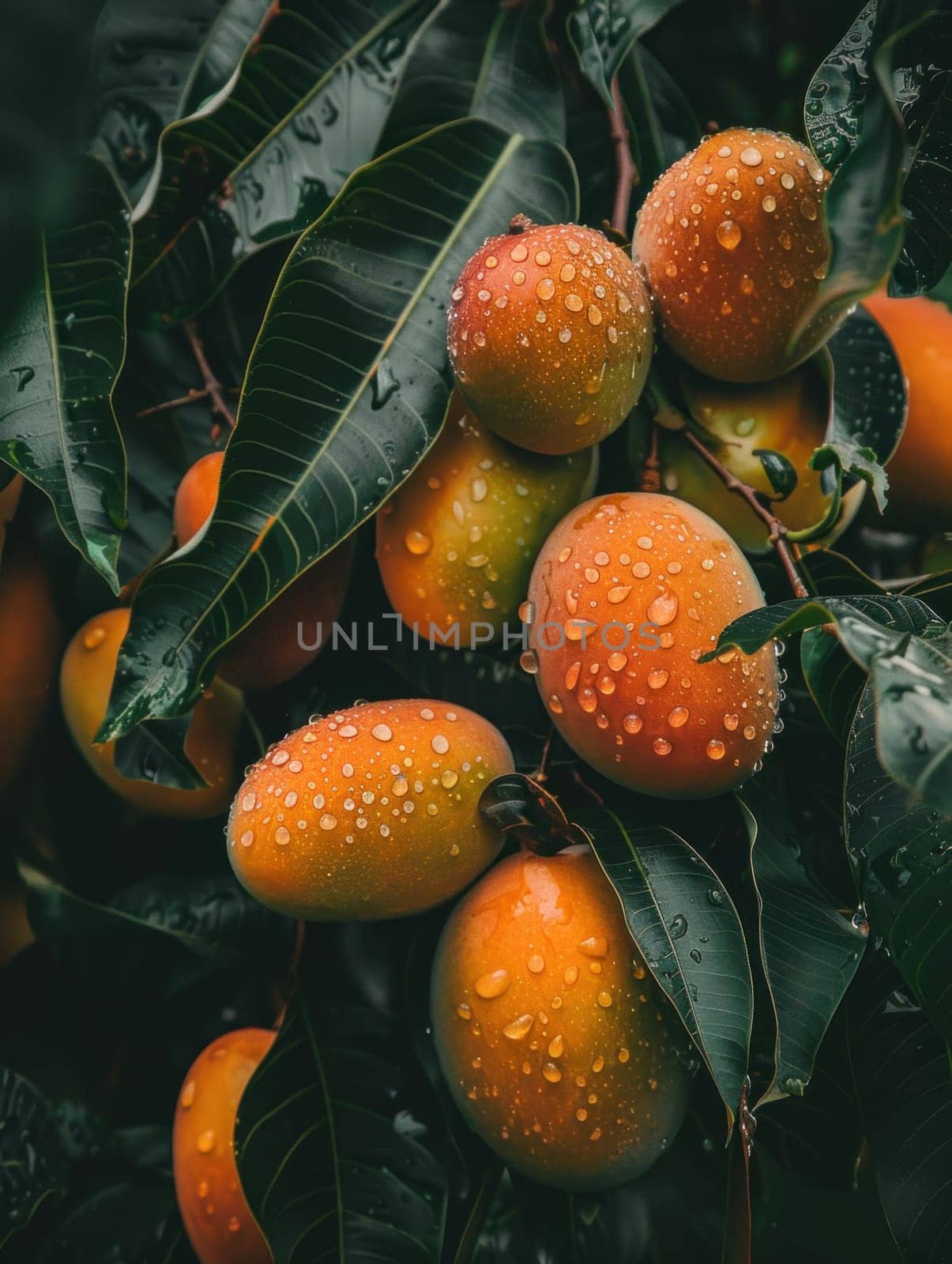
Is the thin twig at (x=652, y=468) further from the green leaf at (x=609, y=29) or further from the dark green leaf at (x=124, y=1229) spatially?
the dark green leaf at (x=124, y=1229)

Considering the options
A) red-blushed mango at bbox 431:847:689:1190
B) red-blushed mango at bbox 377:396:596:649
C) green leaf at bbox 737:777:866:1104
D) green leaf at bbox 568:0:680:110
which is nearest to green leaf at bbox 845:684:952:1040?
green leaf at bbox 737:777:866:1104

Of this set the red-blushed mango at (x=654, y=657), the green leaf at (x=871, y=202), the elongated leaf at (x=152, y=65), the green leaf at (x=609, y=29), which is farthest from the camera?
the elongated leaf at (x=152, y=65)

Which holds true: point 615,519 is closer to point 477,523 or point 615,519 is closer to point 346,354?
point 477,523

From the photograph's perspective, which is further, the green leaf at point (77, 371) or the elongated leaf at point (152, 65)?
→ the elongated leaf at point (152, 65)

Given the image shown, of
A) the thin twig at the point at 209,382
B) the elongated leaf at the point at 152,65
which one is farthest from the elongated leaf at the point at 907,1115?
the elongated leaf at the point at 152,65

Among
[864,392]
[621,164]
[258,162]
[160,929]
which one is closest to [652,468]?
[864,392]

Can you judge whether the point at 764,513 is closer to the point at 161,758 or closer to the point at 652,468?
the point at 652,468
